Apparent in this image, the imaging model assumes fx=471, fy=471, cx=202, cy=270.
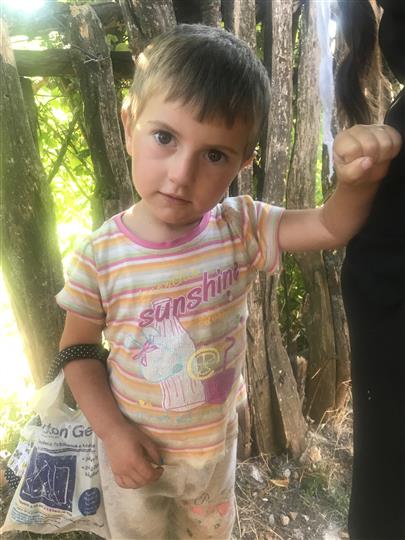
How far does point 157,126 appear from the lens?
33.6 inches

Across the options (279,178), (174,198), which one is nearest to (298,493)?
(279,178)

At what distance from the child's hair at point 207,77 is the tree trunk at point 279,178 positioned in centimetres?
82

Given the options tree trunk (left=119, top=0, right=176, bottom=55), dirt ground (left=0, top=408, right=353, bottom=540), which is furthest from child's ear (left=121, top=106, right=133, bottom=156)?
dirt ground (left=0, top=408, right=353, bottom=540)

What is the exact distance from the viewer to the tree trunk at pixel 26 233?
145 cm

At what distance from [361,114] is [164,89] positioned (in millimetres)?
386

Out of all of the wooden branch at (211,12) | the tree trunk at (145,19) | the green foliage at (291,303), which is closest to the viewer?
the tree trunk at (145,19)

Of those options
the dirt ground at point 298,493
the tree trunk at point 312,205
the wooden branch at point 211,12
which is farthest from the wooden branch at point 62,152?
the dirt ground at point 298,493

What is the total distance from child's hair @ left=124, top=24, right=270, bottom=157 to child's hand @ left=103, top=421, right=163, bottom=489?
652 mm

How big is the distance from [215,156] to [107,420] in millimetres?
607

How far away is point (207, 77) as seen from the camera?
2.77 feet

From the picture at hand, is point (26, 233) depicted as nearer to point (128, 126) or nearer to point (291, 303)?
point (128, 126)

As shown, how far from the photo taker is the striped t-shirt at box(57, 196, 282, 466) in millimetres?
973

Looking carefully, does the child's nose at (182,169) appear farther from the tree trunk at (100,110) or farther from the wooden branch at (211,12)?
the wooden branch at (211,12)

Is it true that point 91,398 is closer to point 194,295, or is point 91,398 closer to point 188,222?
point 194,295
